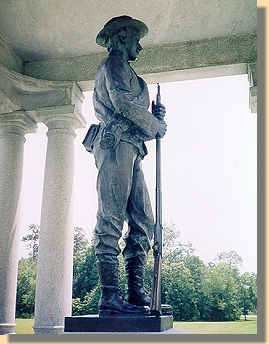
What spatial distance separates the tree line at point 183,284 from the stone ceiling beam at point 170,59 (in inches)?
308

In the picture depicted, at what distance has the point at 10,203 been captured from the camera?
1633 cm

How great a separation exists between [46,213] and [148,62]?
6613 millimetres

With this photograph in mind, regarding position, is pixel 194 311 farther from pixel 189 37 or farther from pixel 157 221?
pixel 157 221

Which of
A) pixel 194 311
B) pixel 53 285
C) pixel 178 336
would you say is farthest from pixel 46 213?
pixel 178 336

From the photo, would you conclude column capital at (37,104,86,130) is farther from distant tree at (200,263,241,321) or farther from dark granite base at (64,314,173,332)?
dark granite base at (64,314,173,332)

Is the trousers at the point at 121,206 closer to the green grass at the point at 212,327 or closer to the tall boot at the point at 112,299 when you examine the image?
the tall boot at the point at 112,299

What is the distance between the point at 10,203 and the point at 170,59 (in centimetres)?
778

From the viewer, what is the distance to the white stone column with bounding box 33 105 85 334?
49.8 feet

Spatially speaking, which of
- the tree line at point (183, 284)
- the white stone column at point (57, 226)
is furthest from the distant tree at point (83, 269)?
the white stone column at point (57, 226)

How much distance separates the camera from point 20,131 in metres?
17.4

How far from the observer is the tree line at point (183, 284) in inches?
762

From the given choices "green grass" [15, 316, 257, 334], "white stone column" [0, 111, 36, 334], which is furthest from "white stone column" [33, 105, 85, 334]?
"green grass" [15, 316, 257, 334]

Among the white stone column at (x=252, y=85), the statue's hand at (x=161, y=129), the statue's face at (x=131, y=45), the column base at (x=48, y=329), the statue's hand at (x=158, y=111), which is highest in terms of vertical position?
the white stone column at (x=252, y=85)

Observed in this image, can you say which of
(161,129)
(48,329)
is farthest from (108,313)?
(48,329)
